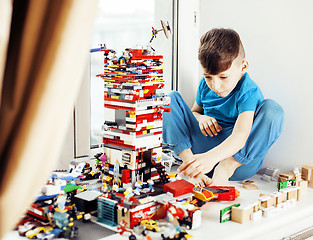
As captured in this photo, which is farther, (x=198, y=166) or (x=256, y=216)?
(x=198, y=166)

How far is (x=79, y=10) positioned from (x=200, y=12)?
112 centimetres

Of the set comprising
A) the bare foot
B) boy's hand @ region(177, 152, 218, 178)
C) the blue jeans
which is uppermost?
the blue jeans

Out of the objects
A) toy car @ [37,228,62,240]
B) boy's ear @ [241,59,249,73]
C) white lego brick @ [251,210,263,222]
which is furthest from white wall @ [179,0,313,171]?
toy car @ [37,228,62,240]

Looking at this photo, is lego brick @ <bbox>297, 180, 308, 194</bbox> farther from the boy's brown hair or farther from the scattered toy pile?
the boy's brown hair

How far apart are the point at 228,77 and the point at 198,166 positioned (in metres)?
0.30

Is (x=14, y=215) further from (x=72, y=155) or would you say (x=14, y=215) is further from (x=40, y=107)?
(x=72, y=155)

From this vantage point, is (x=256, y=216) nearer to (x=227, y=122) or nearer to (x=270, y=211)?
(x=270, y=211)

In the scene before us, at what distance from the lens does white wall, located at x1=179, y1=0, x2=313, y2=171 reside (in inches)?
53.0

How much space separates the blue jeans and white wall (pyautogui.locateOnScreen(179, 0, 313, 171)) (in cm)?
11

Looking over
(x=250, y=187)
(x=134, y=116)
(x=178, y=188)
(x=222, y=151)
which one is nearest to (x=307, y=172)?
(x=250, y=187)

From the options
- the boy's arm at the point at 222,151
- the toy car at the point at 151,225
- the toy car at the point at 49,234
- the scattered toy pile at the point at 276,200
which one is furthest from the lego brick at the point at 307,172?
the toy car at the point at 49,234

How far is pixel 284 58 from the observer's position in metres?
1.40

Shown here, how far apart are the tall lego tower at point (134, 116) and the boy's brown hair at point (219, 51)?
0.20 metres

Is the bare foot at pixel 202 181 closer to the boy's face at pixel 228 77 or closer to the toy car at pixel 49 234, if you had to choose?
the boy's face at pixel 228 77
